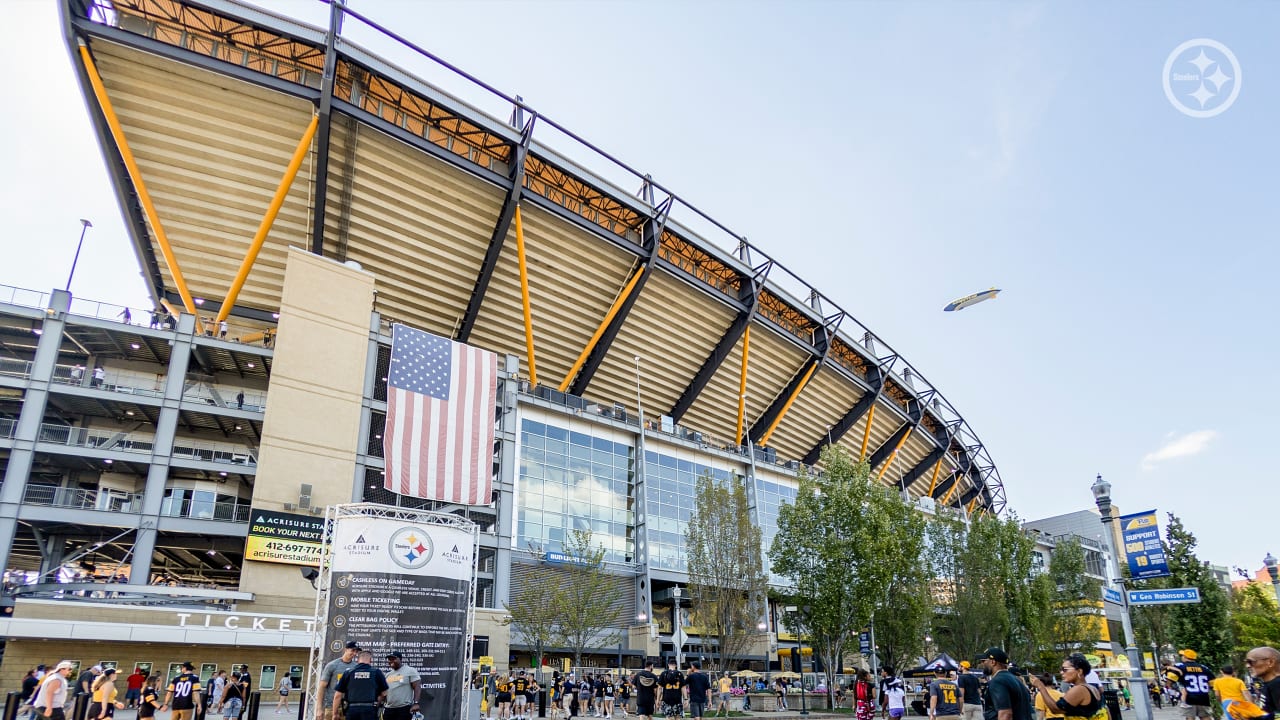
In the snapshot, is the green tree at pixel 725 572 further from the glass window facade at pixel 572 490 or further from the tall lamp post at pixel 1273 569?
the tall lamp post at pixel 1273 569

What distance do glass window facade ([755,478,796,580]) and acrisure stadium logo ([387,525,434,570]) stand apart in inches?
1609

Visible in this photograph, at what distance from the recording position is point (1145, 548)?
17.5m

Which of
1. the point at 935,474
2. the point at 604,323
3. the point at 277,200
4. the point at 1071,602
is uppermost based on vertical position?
the point at 277,200

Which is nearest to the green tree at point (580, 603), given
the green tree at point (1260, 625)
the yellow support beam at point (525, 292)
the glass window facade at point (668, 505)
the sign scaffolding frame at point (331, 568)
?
the glass window facade at point (668, 505)

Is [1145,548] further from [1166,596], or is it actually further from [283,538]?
[283,538]

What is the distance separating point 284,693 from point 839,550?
2305cm

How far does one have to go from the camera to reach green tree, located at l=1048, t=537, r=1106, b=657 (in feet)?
144

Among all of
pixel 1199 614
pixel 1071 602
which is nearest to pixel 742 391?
pixel 1071 602

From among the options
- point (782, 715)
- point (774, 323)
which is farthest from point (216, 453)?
point (774, 323)

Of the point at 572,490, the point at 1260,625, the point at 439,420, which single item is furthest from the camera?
the point at 572,490

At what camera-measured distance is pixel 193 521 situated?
3212 centimetres

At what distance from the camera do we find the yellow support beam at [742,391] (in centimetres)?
5153

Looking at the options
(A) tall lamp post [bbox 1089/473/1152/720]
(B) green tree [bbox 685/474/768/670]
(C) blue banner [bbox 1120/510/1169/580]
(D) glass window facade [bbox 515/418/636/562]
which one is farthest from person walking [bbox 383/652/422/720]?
(D) glass window facade [bbox 515/418/636/562]

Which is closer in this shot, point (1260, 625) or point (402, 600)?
point (402, 600)
